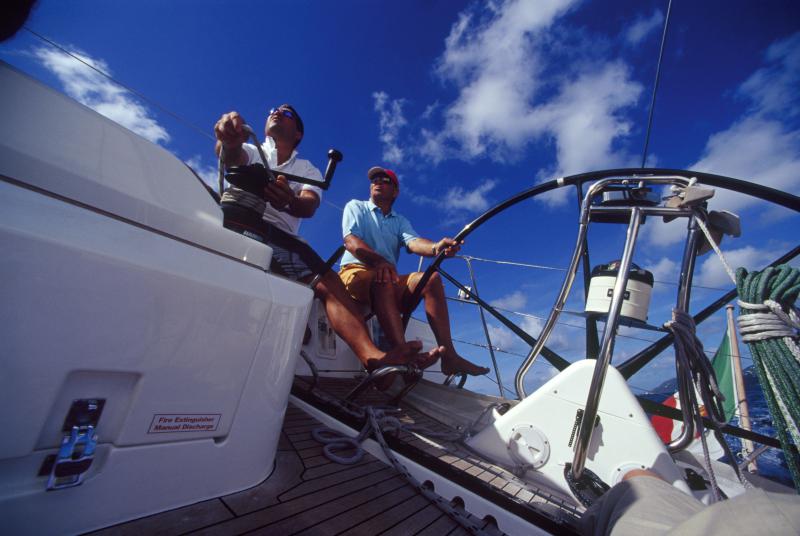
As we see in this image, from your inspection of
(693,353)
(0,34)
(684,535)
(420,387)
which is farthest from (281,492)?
(420,387)

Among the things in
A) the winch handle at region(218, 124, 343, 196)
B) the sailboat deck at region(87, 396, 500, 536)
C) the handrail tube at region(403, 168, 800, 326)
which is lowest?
the sailboat deck at region(87, 396, 500, 536)

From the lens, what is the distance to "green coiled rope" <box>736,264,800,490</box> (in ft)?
2.14

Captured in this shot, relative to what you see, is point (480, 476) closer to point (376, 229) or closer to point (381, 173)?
point (376, 229)

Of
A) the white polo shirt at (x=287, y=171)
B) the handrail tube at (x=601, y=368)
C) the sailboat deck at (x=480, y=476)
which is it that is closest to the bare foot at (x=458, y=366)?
the sailboat deck at (x=480, y=476)

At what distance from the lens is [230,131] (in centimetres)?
115

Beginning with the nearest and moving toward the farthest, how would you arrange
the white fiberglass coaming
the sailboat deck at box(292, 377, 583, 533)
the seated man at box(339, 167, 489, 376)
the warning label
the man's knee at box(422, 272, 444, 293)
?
the white fiberglass coaming < the warning label < the sailboat deck at box(292, 377, 583, 533) < the seated man at box(339, 167, 489, 376) < the man's knee at box(422, 272, 444, 293)

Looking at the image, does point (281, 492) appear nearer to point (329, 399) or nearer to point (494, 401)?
point (329, 399)

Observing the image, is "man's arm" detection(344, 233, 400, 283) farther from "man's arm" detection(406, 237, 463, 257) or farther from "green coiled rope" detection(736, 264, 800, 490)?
"green coiled rope" detection(736, 264, 800, 490)

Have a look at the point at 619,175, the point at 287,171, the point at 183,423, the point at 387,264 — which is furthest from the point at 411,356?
the point at 619,175

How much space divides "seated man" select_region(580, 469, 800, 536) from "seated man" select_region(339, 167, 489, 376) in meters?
1.23

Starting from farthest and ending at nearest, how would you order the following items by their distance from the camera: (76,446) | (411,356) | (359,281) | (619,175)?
(359,281)
(619,175)
(411,356)
(76,446)

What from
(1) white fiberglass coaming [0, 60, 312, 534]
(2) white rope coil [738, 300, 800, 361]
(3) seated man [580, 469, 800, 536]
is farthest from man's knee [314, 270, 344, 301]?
(2) white rope coil [738, 300, 800, 361]

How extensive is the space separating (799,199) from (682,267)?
0.57 m

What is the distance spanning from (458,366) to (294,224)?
1479 millimetres
